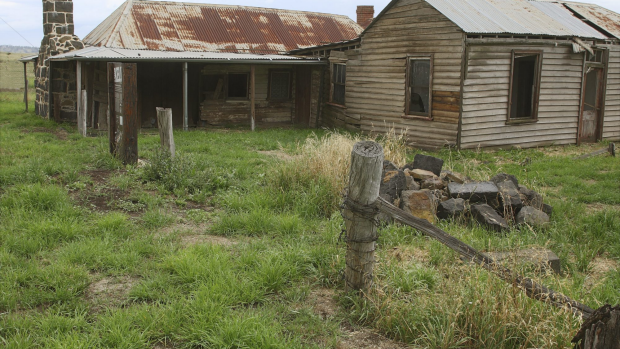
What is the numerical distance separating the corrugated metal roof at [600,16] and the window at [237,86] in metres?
11.0

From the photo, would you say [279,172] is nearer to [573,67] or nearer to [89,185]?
[89,185]

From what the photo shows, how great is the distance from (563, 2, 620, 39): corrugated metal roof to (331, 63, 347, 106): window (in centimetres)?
760

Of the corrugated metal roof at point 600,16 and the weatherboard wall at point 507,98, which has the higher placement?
the corrugated metal roof at point 600,16

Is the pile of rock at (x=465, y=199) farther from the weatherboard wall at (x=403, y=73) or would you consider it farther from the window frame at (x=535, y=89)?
the window frame at (x=535, y=89)

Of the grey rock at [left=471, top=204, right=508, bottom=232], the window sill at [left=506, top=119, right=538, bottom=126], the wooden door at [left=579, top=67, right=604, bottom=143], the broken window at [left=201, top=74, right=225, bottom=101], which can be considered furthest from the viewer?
the broken window at [left=201, top=74, right=225, bottom=101]

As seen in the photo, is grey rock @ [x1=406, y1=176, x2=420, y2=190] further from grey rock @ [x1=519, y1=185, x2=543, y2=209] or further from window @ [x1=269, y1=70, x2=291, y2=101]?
window @ [x1=269, y1=70, x2=291, y2=101]

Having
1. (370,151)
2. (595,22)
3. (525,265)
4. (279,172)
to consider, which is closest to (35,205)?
(279,172)

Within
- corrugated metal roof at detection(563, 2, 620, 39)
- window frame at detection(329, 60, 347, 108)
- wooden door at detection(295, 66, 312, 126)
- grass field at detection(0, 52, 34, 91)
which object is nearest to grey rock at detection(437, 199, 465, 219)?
window frame at detection(329, 60, 347, 108)

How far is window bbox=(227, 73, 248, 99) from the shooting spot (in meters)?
19.2

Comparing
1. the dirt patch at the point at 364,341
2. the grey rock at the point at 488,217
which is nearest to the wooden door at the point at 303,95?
the grey rock at the point at 488,217

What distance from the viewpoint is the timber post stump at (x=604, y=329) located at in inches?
114

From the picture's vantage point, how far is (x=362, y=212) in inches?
171

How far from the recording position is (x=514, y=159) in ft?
42.5

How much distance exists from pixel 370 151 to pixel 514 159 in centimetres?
965
